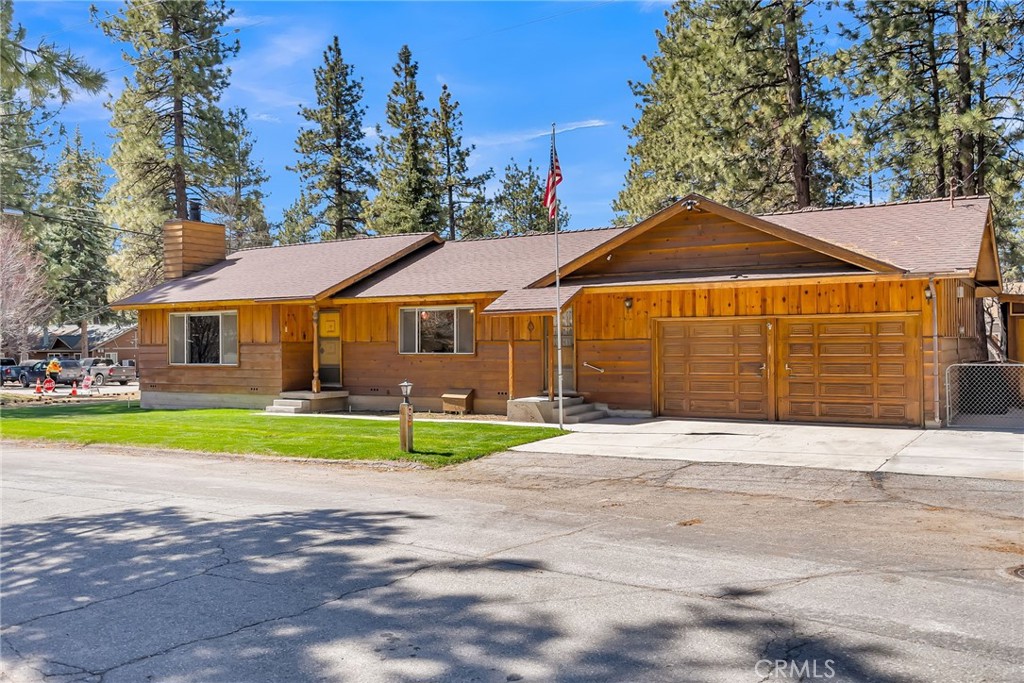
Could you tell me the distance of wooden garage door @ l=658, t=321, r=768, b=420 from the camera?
16891 millimetres

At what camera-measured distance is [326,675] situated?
4340 mm

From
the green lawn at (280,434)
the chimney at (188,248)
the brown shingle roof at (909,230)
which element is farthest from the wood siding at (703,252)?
the chimney at (188,248)

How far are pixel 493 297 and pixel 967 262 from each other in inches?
382

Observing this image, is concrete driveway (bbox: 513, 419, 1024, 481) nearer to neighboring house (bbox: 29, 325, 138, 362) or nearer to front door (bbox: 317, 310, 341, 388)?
front door (bbox: 317, 310, 341, 388)

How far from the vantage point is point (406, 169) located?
4188cm

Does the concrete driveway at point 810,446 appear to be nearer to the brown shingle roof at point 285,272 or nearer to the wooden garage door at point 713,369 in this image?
the wooden garage door at point 713,369

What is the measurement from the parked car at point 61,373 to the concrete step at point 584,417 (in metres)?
35.0

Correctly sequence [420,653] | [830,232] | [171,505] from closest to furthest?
[420,653], [171,505], [830,232]

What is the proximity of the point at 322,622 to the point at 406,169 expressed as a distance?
38.5 meters

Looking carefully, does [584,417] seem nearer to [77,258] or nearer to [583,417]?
[583,417]

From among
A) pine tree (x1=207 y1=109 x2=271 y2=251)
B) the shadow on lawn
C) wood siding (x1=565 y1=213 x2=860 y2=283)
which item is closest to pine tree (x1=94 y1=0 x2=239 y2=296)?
pine tree (x1=207 y1=109 x2=271 y2=251)

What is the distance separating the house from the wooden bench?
195mm

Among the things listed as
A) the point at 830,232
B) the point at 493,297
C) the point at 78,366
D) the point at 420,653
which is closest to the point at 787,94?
the point at 830,232

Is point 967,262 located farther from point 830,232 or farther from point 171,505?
point 171,505
